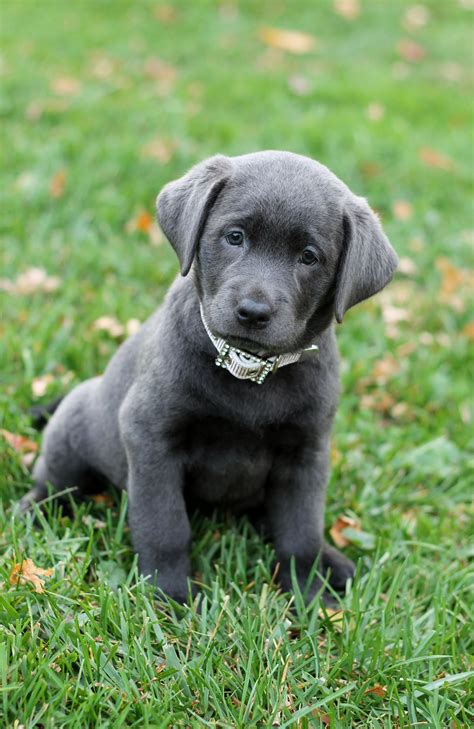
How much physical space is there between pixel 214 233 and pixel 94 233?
2.95m

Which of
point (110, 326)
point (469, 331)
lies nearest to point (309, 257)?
point (110, 326)

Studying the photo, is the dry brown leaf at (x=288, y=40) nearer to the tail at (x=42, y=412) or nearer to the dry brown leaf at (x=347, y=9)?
the dry brown leaf at (x=347, y=9)

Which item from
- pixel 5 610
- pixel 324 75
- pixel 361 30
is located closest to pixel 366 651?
pixel 5 610

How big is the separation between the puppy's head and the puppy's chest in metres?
0.34

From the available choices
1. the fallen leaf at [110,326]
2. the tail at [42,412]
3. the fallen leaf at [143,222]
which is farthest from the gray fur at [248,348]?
the fallen leaf at [143,222]

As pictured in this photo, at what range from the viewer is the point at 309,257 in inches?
116

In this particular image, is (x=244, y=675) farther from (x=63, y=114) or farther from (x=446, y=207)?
(x=63, y=114)

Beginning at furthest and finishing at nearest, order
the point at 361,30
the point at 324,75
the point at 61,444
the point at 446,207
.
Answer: the point at 361,30 < the point at 324,75 < the point at 446,207 < the point at 61,444

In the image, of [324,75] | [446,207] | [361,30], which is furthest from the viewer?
[361,30]

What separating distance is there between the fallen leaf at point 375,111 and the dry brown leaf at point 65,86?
2.68m

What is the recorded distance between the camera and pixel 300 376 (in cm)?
310

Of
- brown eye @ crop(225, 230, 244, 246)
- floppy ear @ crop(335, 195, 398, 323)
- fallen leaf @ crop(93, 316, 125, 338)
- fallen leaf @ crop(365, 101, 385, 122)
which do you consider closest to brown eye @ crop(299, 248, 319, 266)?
floppy ear @ crop(335, 195, 398, 323)

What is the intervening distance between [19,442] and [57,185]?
2756mm

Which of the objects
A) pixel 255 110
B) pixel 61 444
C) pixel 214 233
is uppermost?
pixel 214 233
